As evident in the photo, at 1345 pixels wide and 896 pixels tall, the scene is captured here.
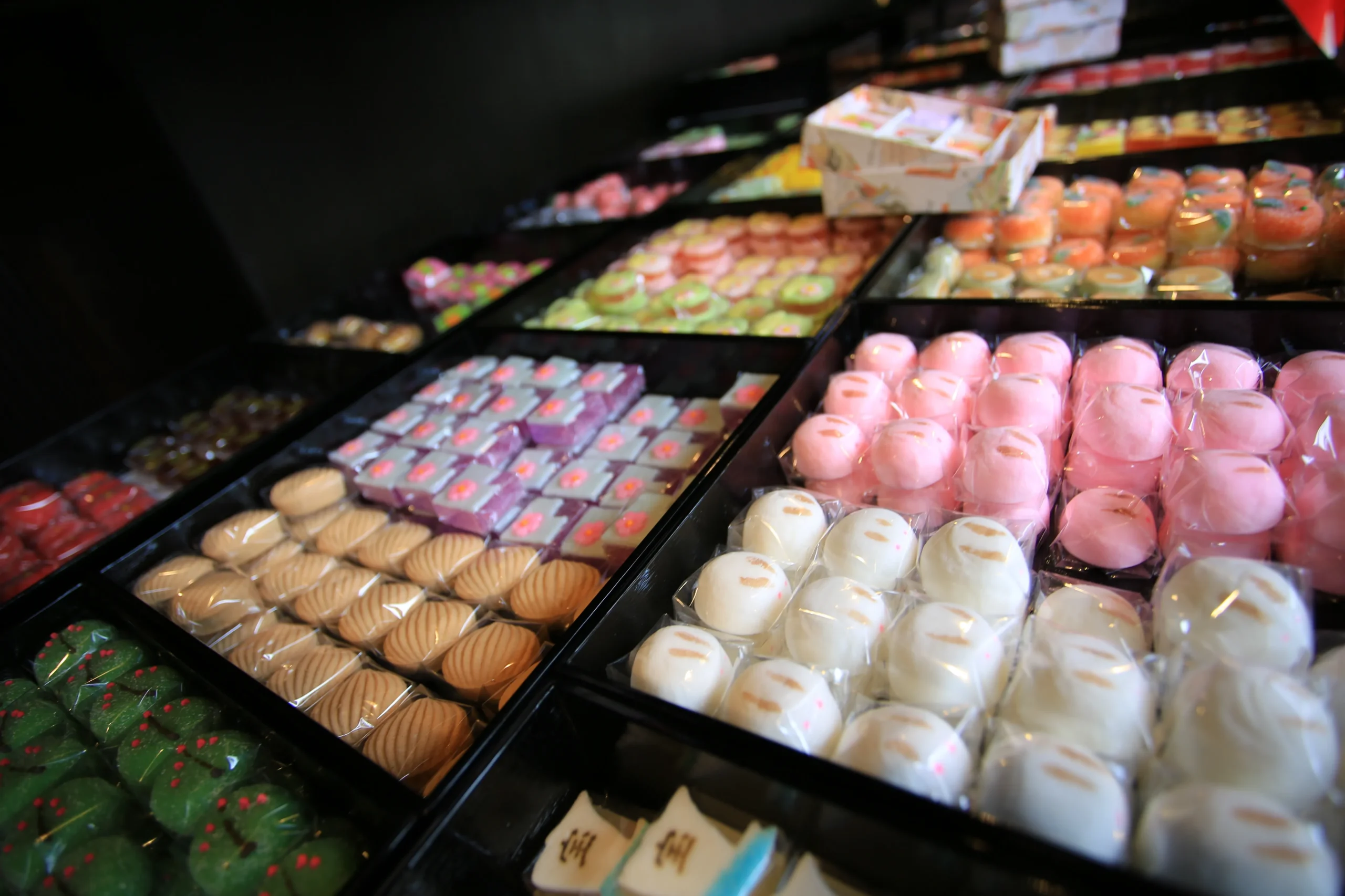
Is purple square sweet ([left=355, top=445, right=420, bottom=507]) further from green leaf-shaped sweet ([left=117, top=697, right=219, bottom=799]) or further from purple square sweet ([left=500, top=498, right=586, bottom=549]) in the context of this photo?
green leaf-shaped sweet ([left=117, top=697, right=219, bottom=799])

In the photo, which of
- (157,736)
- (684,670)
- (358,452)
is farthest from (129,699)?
(684,670)

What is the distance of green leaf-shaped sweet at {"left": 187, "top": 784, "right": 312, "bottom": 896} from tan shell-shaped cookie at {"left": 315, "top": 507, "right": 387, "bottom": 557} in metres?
0.70

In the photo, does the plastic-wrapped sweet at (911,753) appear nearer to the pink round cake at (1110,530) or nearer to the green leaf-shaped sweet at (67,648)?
the pink round cake at (1110,530)

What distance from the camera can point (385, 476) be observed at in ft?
5.99

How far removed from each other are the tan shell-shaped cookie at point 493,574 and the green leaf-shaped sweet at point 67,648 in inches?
29.2

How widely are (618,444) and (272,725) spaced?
1.01 meters

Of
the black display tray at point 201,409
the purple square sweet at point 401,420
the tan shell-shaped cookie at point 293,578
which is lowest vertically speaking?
the tan shell-shaped cookie at point 293,578

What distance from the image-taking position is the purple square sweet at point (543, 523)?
1.58 meters

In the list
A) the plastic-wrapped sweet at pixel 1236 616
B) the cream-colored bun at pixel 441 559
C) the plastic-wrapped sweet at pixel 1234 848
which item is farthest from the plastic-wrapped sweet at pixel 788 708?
the cream-colored bun at pixel 441 559

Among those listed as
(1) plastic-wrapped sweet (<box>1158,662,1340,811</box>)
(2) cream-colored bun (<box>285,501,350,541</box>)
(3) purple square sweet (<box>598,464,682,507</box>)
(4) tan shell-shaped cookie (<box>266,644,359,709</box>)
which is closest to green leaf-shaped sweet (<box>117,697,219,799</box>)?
(4) tan shell-shaped cookie (<box>266,644,359,709</box>)

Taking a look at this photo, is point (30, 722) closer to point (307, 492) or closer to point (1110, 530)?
point (307, 492)

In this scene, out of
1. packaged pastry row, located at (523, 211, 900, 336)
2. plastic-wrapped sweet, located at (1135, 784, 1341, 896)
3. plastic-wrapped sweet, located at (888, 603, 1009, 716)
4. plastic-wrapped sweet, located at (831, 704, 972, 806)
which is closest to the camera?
plastic-wrapped sweet, located at (1135, 784, 1341, 896)

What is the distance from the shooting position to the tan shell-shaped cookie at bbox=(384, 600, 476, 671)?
1.31 m

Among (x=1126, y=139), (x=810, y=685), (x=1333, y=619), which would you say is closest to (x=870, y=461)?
(x=810, y=685)
